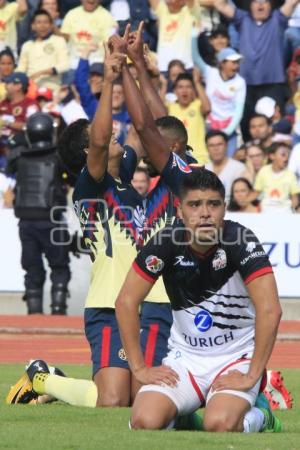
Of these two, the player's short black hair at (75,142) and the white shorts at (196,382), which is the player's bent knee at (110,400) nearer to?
the white shorts at (196,382)

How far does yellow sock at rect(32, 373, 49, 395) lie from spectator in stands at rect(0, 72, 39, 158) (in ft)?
37.5

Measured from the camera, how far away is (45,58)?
895 inches

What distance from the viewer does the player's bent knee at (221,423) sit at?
8.09m

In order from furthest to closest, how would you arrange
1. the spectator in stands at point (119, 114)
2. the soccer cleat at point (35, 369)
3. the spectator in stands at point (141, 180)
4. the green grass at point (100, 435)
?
the spectator in stands at point (119, 114)
the spectator in stands at point (141, 180)
the soccer cleat at point (35, 369)
the green grass at point (100, 435)

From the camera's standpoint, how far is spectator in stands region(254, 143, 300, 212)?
19.4 meters

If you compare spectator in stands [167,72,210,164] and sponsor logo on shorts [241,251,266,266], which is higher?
sponsor logo on shorts [241,251,266,266]

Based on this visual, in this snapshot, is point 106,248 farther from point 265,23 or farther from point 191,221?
point 265,23

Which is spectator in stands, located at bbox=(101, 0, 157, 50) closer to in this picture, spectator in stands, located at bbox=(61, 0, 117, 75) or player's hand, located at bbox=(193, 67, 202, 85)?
spectator in stands, located at bbox=(61, 0, 117, 75)

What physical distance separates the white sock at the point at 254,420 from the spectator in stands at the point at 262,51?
535 inches

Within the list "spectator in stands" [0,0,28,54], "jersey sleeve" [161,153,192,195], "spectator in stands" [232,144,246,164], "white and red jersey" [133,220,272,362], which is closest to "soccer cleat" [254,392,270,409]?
"white and red jersey" [133,220,272,362]

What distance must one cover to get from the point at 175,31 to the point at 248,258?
14.3 meters

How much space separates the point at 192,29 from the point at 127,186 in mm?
12141

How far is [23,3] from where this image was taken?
2334 centimetres

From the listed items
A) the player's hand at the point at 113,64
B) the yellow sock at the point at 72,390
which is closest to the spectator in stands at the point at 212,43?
the yellow sock at the point at 72,390
